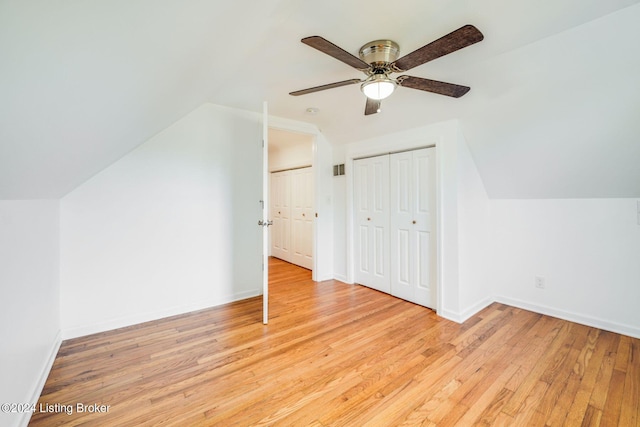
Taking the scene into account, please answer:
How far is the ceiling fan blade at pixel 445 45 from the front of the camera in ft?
4.11

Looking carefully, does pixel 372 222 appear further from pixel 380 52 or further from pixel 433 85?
pixel 380 52

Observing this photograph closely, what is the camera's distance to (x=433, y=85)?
180cm

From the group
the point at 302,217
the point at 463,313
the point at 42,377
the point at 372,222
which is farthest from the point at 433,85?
the point at 302,217

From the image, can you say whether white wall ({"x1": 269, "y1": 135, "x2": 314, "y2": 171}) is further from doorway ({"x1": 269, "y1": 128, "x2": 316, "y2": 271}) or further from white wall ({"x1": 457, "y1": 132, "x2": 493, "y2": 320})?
white wall ({"x1": 457, "y1": 132, "x2": 493, "y2": 320})

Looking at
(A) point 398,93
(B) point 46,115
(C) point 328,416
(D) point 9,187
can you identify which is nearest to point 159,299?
(D) point 9,187

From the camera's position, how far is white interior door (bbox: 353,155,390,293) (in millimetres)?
3375

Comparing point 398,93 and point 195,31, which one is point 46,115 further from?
point 398,93

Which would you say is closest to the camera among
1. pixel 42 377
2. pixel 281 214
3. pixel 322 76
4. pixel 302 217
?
pixel 42 377

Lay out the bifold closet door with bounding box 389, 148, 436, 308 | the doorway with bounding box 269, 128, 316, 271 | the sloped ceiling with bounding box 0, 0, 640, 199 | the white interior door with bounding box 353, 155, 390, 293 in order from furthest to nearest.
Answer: the doorway with bounding box 269, 128, 316, 271 < the white interior door with bounding box 353, 155, 390, 293 < the bifold closet door with bounding box 389, 148, 436, 308 < the sloped ceiling with bounding box 0, 0, 640, 199

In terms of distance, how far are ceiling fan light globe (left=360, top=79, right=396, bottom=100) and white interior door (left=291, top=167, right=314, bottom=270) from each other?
299 cm

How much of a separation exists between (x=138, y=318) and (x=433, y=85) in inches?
127

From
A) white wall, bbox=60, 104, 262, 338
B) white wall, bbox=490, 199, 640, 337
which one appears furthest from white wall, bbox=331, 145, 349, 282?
white wall, bbox=490, 199, 640, 337

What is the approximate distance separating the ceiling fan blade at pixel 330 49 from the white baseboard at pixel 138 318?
271cm

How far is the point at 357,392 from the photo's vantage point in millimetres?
1666
